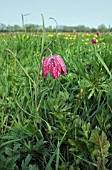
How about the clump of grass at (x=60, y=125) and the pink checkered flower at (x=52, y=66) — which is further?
the pink checkered flower at (x=52, y=66)

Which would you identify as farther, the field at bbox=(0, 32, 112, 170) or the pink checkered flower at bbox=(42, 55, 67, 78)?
the pink checkered flower at bbox=(42, 55, 67, 78)

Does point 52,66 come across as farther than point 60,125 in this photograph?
No

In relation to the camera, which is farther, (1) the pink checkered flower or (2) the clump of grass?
(1) the pink checkered flower

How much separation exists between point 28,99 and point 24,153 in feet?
1.33

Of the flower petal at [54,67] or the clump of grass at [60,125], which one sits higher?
the flower petal at [54,67]

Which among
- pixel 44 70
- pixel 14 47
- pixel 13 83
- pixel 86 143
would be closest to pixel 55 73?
pixel 44 70

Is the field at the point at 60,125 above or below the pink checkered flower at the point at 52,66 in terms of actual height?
below

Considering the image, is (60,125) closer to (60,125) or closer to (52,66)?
(60,125)

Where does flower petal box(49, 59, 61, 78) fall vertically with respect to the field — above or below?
above

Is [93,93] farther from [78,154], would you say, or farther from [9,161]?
[9,161]

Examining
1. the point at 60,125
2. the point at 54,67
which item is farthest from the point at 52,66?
the point at 60,125

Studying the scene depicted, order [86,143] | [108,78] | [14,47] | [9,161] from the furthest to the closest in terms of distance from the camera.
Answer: [14,47], [108,78], [86,143], [9,161]

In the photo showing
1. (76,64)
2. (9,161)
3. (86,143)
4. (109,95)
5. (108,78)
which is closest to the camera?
(9,161)

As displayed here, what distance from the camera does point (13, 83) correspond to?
6.23ft
